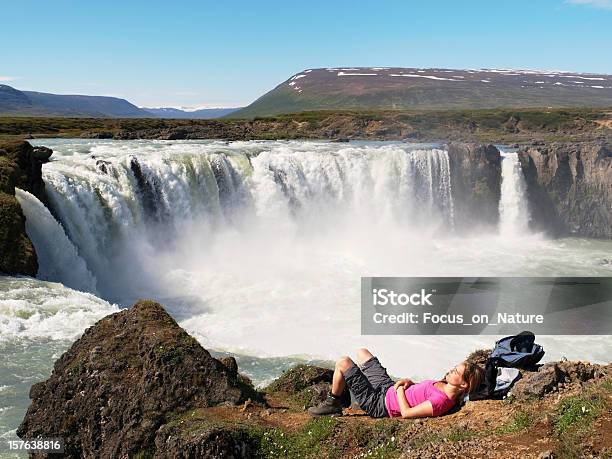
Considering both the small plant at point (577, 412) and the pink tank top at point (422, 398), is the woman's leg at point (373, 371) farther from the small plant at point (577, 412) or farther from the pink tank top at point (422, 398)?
the small plant at point (577, 412)

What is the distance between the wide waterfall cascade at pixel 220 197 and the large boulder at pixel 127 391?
17.6 metres

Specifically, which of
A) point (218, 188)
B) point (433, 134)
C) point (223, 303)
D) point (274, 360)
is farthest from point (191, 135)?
point (274, 360)

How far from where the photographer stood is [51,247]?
22625 mm

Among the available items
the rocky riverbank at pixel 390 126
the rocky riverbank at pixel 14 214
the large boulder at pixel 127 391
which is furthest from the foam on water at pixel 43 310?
the rocky riverbank at pixel 390 126

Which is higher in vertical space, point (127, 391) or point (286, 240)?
point (127, 391)

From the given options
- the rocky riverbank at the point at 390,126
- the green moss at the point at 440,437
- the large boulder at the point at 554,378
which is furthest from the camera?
the rocky riverbank at the point at 390,126

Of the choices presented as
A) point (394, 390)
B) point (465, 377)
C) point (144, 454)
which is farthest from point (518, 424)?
point (144, 454)

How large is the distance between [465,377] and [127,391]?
4.70m

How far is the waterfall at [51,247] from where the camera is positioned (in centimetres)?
2209

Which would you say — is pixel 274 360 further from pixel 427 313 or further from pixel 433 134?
pixel 433 134

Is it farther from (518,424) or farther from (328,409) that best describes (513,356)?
(328,409)
